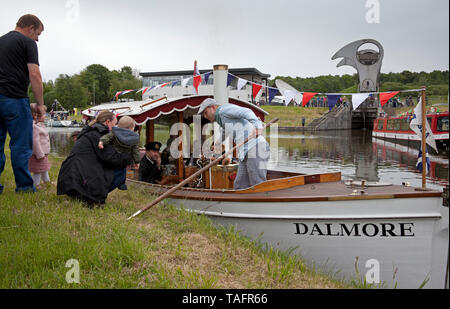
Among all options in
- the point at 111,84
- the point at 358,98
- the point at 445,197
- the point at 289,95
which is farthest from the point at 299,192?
the point at 111,84

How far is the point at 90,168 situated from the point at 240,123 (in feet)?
7.46

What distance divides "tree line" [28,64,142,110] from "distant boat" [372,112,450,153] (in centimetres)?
3917

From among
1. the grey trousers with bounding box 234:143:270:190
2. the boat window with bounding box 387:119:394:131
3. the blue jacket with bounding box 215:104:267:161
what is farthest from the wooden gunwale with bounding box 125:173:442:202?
the boat window with bounding box 387:119:394:131

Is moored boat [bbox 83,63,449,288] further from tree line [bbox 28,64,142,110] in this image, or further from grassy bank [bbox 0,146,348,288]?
tree line [bbox 28,64,142,110]

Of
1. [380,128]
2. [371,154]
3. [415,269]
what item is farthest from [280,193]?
[380,128]

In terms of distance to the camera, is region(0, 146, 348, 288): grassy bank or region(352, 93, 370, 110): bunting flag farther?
region(352, 93, 370, 110): bunting flag

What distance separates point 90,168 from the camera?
4.54 metres

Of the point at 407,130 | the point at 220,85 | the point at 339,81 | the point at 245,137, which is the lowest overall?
the point at 245,137

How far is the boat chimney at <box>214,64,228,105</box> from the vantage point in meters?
6.91

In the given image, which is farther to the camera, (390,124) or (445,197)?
(390,124)

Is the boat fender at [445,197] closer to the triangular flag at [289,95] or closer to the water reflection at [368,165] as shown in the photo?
the triangular flag at [289,95]

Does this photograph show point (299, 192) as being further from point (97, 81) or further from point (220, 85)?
point (97, 81)

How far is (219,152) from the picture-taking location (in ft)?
21.6
